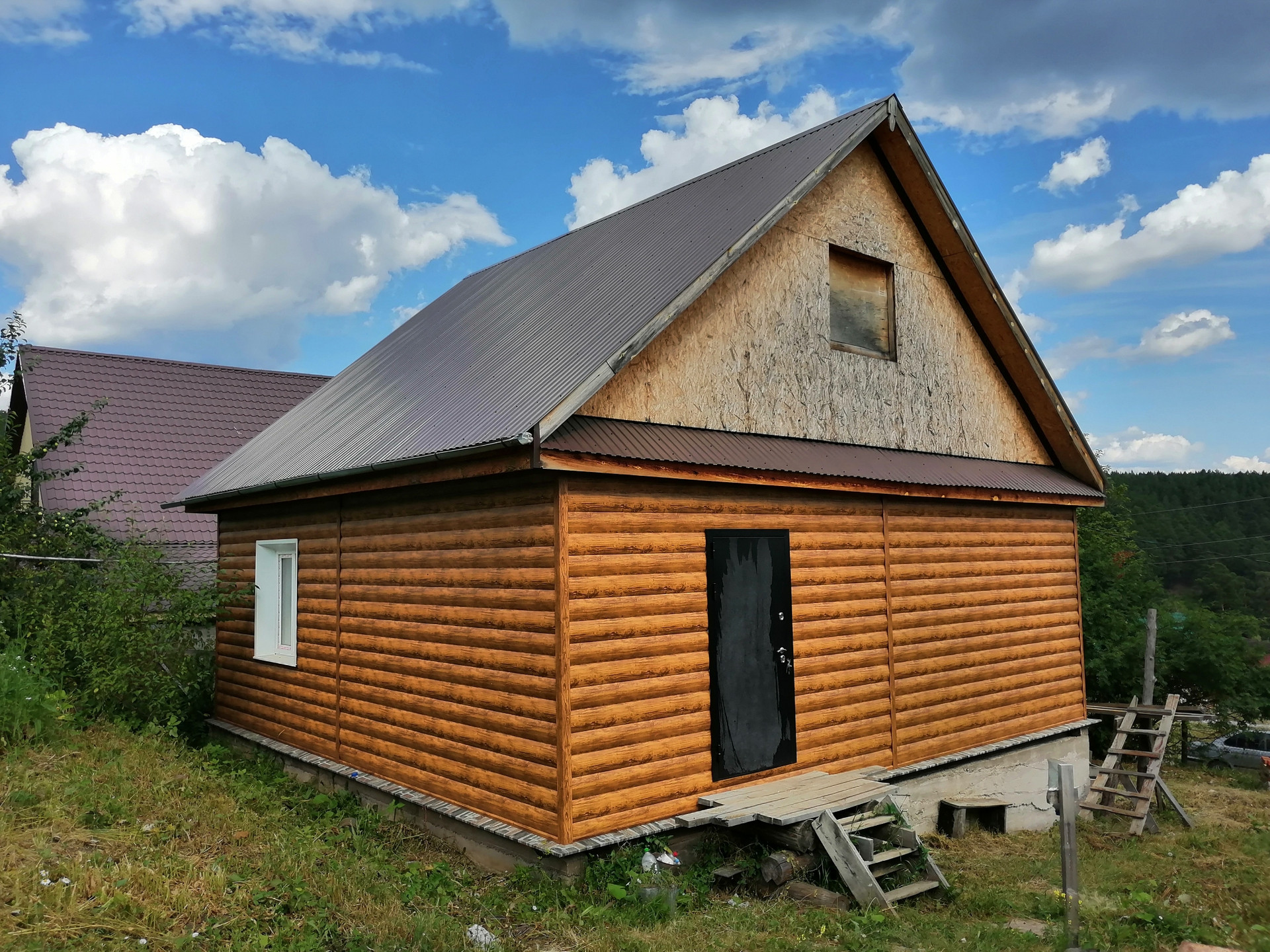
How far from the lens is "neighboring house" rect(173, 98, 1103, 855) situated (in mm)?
7078

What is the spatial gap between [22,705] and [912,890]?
8204 mm

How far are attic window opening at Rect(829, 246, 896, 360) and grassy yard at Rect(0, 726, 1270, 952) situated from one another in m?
5.19

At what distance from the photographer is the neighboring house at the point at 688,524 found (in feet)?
23.2

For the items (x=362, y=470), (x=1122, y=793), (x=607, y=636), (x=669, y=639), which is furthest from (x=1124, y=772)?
(x=362, y=470)

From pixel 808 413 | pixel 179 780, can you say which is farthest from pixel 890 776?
pixel 179 780

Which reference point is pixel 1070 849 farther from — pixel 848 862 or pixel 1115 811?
pixel 1115 811

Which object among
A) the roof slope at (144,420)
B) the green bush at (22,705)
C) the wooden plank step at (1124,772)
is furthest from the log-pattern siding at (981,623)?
the roof slope at (144,420)

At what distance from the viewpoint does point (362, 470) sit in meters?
8.17

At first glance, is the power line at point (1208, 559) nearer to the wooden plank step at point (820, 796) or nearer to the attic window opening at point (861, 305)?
the attic window opening at point (861, 305)

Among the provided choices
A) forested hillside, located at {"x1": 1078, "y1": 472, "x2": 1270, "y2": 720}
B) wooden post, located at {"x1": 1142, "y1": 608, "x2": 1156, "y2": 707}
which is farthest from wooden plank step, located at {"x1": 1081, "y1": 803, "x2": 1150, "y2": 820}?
forested hillside, located at {"x1": 1078, "y1": 472, "x2": 1270, "y2": 720}

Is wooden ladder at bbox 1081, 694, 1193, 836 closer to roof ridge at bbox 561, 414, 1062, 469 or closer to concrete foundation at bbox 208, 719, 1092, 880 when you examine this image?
concrete foundation at bbox 208, 719, 1092, 880

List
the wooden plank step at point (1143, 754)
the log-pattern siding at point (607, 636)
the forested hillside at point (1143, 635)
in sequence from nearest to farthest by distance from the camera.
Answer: the log-pattern siding at point (607, 636)
the wooden plank step at point (1143, 754)
the forested hillside at point (1143, 635)

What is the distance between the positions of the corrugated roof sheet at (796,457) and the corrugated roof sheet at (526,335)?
19.7 inches

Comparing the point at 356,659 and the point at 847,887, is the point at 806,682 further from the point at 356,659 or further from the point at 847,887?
the point at 356,659
